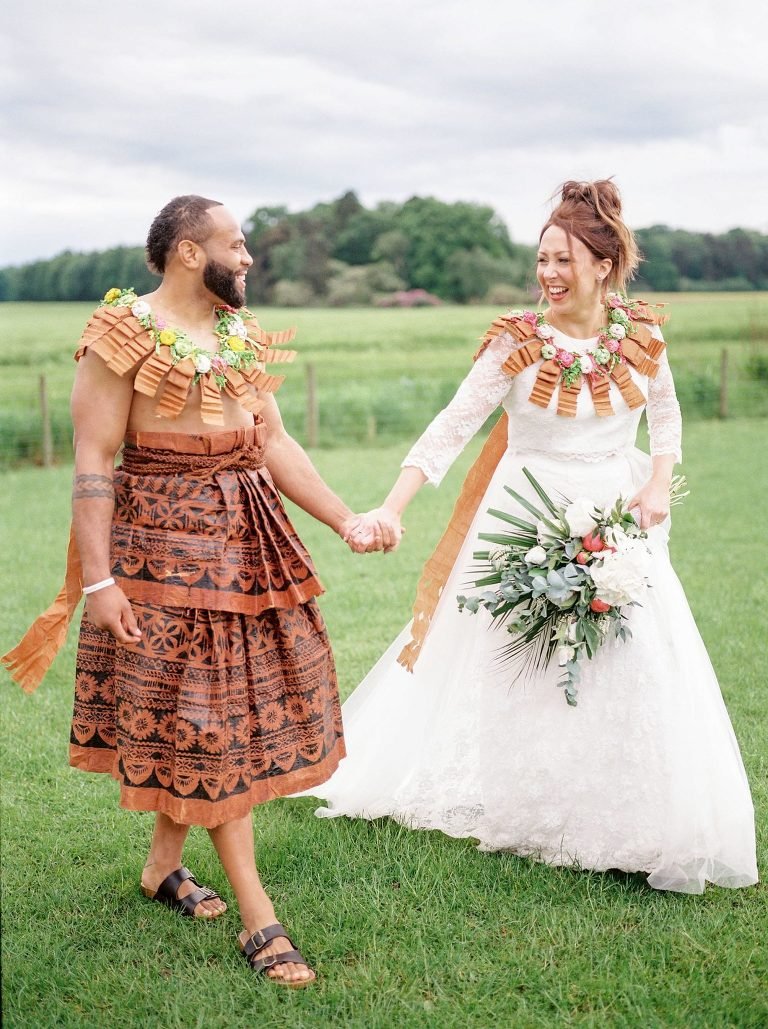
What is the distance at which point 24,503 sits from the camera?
1172 cm

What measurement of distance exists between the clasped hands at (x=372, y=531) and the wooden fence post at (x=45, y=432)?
12.3 meters

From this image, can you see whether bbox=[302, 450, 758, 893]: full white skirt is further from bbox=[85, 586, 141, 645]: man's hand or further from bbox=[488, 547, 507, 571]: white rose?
bbox=[85, 586, 141, 645]: man's hand

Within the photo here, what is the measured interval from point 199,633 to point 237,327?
88cm

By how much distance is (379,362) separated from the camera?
21219 millimetres

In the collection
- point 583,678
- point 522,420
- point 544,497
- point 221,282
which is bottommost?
point 583,678

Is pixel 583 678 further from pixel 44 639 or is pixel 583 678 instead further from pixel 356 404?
pixel 356 404

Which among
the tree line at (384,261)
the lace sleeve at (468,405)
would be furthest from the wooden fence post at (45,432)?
the lace sleeve at (468,405)

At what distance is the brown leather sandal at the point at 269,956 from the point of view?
3.03m

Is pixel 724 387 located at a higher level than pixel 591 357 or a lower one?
lower

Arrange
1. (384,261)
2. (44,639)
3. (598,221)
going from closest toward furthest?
(44,639)
(598,221)
(384,261)

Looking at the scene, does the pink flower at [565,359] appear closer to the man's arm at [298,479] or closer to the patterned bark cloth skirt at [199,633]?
the man's arm at [298,479]

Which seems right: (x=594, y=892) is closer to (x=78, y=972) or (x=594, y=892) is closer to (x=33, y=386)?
(x=78, y=972)

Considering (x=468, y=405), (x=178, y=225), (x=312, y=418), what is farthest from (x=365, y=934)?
(x=312, y=418)

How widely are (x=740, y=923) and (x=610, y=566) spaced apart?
114 cm
